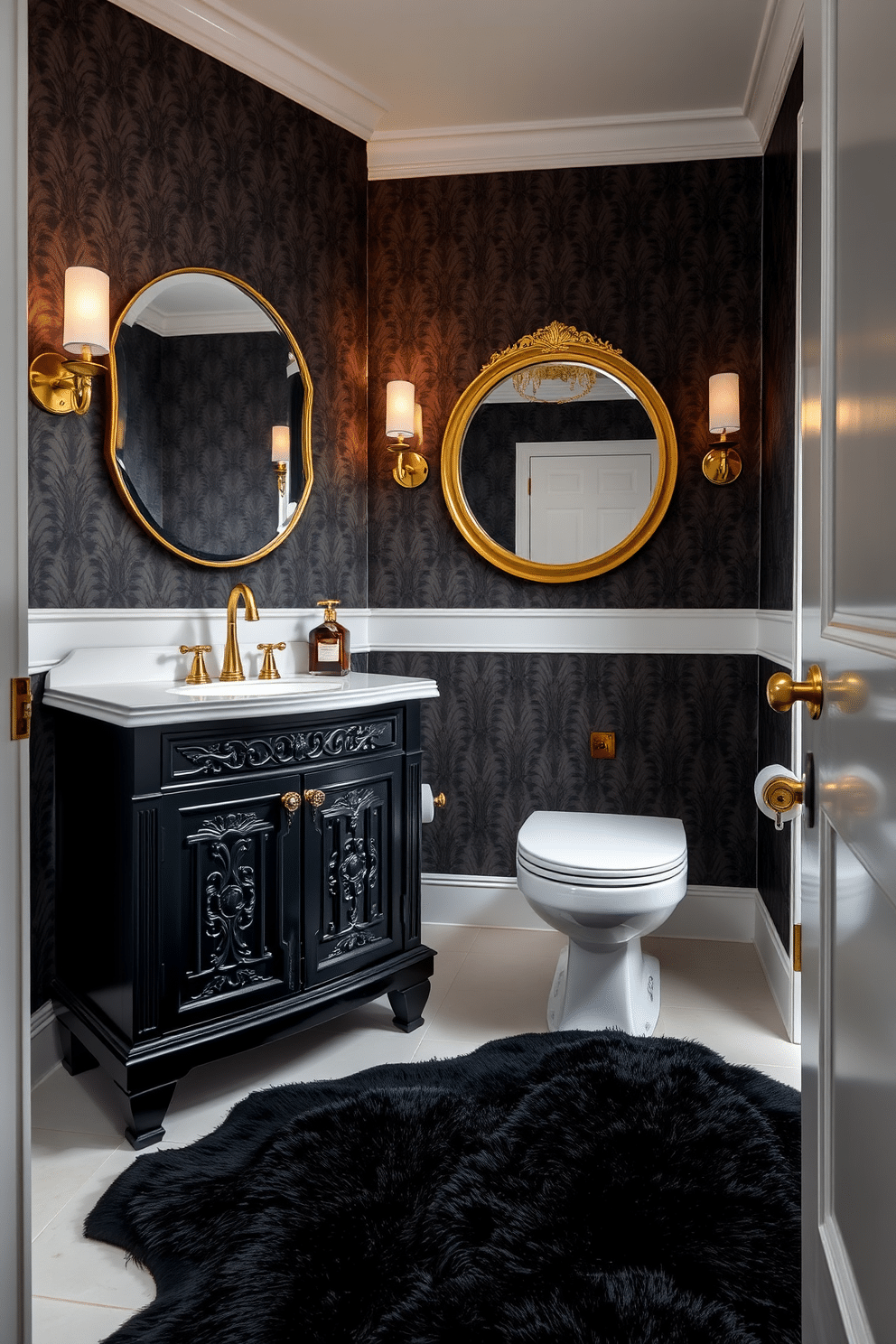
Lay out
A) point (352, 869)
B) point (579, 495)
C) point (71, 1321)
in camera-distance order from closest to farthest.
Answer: point (71, 1321), point (352, 869), point (579, 495)

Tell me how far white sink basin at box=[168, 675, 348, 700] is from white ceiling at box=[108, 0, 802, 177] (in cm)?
168

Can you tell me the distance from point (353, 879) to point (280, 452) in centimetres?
127

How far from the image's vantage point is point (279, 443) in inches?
106

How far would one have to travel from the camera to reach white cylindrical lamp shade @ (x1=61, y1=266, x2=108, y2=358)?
1.96m

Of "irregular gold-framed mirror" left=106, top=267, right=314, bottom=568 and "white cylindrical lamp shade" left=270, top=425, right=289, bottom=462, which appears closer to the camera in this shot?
"irregular gold-framed mirror" left=106, top=267, right=314, bottom=568

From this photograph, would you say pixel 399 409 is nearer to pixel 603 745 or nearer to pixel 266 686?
pixel 266 686

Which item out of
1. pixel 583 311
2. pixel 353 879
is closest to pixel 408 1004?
pixel 353 879

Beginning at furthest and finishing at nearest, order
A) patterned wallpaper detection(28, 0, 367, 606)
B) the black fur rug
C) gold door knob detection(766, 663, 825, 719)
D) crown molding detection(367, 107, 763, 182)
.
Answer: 1. crown molding detection(367, 107, 763, 182)
2. patterned wallpaper detection(28, 0, 367, 606)
3. the black fur rug
4. gold door knob detection(766, 663, 825, 719)

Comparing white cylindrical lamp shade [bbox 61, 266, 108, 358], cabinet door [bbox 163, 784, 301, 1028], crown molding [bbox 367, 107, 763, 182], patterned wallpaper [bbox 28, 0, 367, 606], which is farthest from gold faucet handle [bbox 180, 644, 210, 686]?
crown molding [bbox 367, 107, 763, 182]

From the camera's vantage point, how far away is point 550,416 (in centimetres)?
298

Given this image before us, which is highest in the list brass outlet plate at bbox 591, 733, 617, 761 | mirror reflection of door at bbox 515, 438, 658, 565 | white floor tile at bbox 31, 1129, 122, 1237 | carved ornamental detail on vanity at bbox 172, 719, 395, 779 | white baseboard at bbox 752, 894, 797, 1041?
mirror reflection of door at bbox 515, 438, 658, 565

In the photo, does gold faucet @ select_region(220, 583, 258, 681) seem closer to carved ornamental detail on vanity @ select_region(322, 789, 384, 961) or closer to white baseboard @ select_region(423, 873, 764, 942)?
carved ornamental detail on vanity @ select_region(322, 789, 384, 961)

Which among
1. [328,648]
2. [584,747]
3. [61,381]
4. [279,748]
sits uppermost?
[61,381]

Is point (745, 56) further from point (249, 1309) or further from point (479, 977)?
point (249, 1309)
